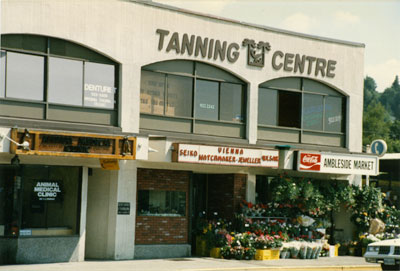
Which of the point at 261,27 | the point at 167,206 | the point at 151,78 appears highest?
the point at 261,27

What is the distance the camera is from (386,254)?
66.9ft

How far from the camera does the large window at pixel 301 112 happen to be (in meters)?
25.5

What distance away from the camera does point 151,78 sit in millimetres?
22703

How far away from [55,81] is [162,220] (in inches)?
238

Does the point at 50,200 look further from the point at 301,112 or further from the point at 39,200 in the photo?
the point at 301,112

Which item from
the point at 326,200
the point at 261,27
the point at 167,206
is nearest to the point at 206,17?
the point at 261,27

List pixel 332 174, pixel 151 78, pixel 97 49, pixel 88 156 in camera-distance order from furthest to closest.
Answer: pixel 332 174 → pixel 151 78 → pixel 97 49 → pixel 88 156

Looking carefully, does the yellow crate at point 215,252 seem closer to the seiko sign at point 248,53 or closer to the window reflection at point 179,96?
the window reflection at point 179,96

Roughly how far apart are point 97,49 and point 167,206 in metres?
5.90

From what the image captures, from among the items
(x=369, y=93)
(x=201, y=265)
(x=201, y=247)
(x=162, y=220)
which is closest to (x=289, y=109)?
(x=201, y=247)

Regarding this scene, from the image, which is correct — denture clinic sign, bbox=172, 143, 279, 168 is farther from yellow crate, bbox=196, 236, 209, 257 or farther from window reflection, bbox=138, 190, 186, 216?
yellow crate, bbox=196, 236, 209, 257

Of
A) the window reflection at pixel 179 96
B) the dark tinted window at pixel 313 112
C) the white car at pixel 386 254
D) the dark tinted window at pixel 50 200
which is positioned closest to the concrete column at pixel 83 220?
the dark tinted window at pixel 50 200

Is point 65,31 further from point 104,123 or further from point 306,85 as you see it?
point 306,85

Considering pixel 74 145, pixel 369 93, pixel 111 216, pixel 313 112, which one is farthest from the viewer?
pixel 369 93
